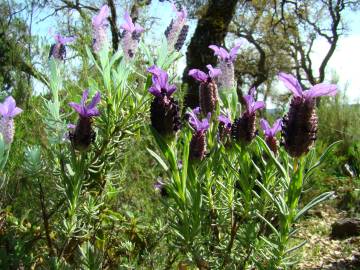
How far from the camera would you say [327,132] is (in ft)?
23.2

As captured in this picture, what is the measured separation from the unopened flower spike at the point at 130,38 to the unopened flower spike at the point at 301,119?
1.39 ft

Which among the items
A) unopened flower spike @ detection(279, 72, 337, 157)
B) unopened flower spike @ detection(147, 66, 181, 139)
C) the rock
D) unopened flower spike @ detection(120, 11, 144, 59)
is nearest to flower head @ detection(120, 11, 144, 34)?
unopened flower spike @ detection(120, 11, 144, 59)

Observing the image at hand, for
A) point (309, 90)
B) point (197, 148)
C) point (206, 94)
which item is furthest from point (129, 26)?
point (309, 90)

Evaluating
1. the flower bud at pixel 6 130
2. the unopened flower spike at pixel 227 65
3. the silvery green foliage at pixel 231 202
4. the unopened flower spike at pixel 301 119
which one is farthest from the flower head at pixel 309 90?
the flower bud at pixel 6 130

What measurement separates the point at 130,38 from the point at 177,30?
5.8 inches

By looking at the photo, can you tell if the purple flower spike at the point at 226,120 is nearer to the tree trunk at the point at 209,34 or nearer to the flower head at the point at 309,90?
the flower head at the point at 309,90

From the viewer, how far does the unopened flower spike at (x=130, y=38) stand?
1206 millimetres

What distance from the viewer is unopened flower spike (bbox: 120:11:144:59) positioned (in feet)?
3.96

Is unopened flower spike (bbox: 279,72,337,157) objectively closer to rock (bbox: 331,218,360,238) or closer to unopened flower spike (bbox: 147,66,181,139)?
unopened flower spike (bbox: 147,66,181,139)

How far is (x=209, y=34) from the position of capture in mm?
6805

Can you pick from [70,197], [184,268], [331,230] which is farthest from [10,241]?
[331,230]

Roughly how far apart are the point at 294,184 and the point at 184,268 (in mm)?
726

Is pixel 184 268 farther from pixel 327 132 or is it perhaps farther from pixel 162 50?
pixel 327 132

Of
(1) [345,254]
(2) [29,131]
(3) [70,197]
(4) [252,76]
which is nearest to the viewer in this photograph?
(3) [70,197]
